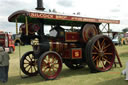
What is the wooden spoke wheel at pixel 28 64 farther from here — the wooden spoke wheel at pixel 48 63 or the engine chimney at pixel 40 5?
the engine chimney at pixel 40 5

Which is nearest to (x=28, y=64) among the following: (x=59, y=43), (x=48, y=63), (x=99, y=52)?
(x=48, y=63)

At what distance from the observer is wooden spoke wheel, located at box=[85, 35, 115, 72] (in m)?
6.73

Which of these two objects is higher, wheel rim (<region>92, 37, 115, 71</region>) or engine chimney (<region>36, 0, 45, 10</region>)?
engine chimney (<region>36, 0, 45, 10</region>)

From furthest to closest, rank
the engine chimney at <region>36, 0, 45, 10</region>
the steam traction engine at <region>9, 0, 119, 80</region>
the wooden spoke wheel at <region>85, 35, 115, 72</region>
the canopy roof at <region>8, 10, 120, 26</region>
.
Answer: the engine chimney at <region>36, 0, 45, 10</region> < the wooden spoke wheel at <region>85, 35, 115, 72</region> < the steam traction engine at <region>9, 0, 119, 80</region> < the canopy roof at <region>8, 10, 120, 26</region>

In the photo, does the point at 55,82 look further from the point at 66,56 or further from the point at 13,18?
the point at 13,18

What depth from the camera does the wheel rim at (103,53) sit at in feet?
23.5

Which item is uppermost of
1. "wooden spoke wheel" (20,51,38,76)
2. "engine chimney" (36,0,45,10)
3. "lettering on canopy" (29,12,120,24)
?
"engine chimney" (36,0,45,10)

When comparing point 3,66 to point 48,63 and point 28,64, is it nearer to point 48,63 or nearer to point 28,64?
point 28,64

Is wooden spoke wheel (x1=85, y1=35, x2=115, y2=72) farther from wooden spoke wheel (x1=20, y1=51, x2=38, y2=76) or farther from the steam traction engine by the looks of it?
wooden spoke wheel (x1=20, y1=51, x2=38, y2=76)

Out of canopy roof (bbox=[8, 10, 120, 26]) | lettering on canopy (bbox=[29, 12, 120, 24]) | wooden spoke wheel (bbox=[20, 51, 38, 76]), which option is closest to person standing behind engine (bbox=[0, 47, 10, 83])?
wooden spoke wheel (bbox=[20, 51, 38, 76])

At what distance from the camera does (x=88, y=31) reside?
7316 mm

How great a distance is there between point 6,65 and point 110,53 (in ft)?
13.6

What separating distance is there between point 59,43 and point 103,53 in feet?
6.11

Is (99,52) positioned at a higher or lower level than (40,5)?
lower
